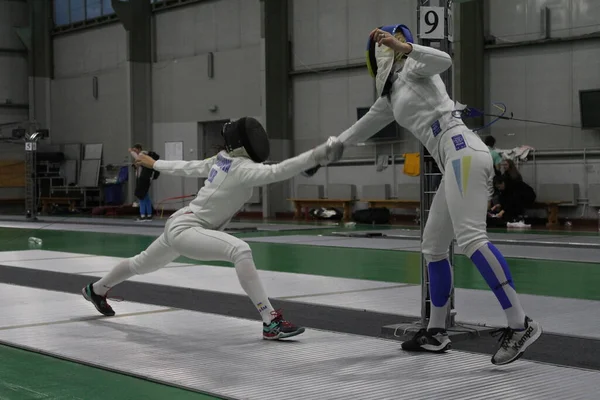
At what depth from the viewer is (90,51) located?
952 inches

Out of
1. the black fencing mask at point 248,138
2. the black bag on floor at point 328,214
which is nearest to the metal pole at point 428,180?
the black fencing mask at point 248,138

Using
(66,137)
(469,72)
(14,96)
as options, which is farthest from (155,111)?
(469,72)

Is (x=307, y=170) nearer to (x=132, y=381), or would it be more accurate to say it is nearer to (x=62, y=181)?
(x=132, y=381)

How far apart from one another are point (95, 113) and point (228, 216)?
20421 millimetres

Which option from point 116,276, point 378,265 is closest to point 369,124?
point 116,276

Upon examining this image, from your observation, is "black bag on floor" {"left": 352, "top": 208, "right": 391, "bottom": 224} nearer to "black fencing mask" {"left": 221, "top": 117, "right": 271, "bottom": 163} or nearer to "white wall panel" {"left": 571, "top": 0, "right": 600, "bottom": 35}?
"white wall panel" {"left": 571, "top": 0, "right": 600, "bottom": 35}

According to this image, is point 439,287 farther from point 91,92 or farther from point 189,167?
point 91,92

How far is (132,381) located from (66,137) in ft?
75.4

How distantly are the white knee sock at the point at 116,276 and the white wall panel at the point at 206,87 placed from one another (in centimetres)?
1460

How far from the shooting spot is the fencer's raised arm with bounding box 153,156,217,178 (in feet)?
16.0

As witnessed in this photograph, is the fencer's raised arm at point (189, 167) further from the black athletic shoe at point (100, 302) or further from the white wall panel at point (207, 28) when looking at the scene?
the white wall panel at point (207, 28)

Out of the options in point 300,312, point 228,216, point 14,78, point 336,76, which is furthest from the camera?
point 14,78

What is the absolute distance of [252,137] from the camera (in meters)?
4.64

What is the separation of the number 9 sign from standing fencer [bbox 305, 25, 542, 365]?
1.05 ft
